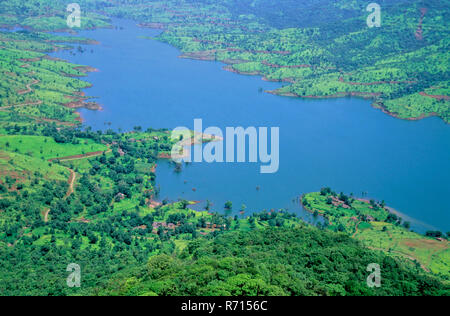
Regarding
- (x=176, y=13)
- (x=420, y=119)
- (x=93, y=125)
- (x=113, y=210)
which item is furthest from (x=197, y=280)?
(x=176, y=13)

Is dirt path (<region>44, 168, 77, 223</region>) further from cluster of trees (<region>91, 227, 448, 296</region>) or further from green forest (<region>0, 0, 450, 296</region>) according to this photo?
cluster of trees (<region>91, 227, 448, 296</region>)

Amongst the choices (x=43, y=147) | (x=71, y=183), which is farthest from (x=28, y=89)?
(x=71, y=183)

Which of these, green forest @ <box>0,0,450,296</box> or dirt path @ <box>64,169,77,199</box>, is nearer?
green forest @ <box>0,0,450,296</box>

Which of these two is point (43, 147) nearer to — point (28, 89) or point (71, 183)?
point (71, 183)

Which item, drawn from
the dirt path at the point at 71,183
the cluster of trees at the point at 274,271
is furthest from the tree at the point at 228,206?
the dirt path at the point at 71,183

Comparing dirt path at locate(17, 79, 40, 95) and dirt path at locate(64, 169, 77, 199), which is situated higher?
dirt path at locate(17, 79, 40, 95)

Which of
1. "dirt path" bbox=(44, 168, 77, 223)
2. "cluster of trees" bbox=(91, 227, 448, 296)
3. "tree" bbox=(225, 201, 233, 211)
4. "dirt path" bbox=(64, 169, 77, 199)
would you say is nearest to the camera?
"cluster of trees" bbox=(91, 227, 448, 296)

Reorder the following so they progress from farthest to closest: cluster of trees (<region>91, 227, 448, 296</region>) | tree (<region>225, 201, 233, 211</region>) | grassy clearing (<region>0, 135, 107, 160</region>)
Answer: grassy clearing (<region>0, 135, 107, 160</region>) → tree (<region>225, 201, 233, 211</region>) → cluster of trees (<region>91, 227, 448, 296</region>)

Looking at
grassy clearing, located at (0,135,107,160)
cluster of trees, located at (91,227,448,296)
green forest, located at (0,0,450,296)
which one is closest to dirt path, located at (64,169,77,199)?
green forest, located at (0,0,450,296)

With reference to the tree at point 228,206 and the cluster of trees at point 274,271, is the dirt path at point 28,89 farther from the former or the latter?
the cluster of trees at point 274,271
